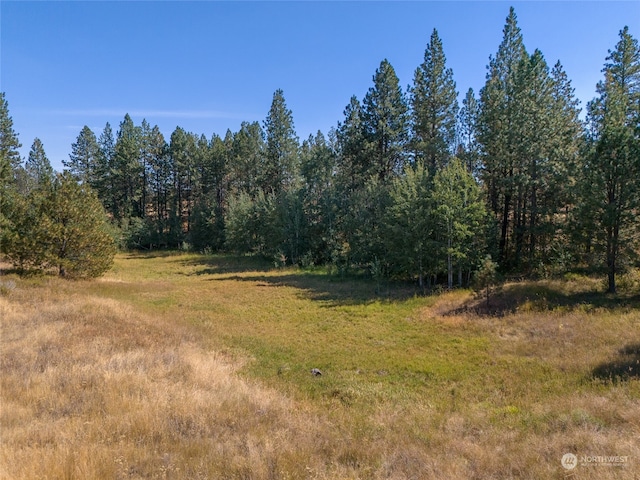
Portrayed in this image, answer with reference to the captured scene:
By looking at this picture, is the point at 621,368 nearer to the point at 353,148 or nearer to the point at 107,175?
the point at 353,148

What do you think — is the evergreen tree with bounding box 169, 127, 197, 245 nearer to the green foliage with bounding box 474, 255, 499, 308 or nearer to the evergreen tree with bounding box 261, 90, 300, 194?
the evergreen tree with bounding box 261, 90, 300, 194

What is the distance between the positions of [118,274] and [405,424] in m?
30.8

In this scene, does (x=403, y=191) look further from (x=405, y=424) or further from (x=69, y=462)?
(x=69, y=462)

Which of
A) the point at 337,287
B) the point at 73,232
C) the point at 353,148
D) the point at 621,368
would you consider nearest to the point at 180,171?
the point at 353,148

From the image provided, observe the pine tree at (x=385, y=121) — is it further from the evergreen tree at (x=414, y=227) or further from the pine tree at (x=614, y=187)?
the pine tree at (x=614, y=187)

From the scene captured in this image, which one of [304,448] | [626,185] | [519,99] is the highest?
[519,99]

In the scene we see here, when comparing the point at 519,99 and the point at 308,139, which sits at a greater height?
the point at 308,139

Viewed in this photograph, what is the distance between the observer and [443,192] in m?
21.3

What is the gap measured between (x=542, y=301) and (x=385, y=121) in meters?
21.8

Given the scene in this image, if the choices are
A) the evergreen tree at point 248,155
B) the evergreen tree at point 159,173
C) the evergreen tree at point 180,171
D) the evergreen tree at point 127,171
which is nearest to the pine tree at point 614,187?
the evergreen tree at point 248,155

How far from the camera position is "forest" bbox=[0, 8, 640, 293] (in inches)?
692

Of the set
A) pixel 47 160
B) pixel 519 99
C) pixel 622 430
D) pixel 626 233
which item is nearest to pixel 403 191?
pixel 519 99

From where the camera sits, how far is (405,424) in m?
6.79

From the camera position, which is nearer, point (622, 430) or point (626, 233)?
point (622, 430)
